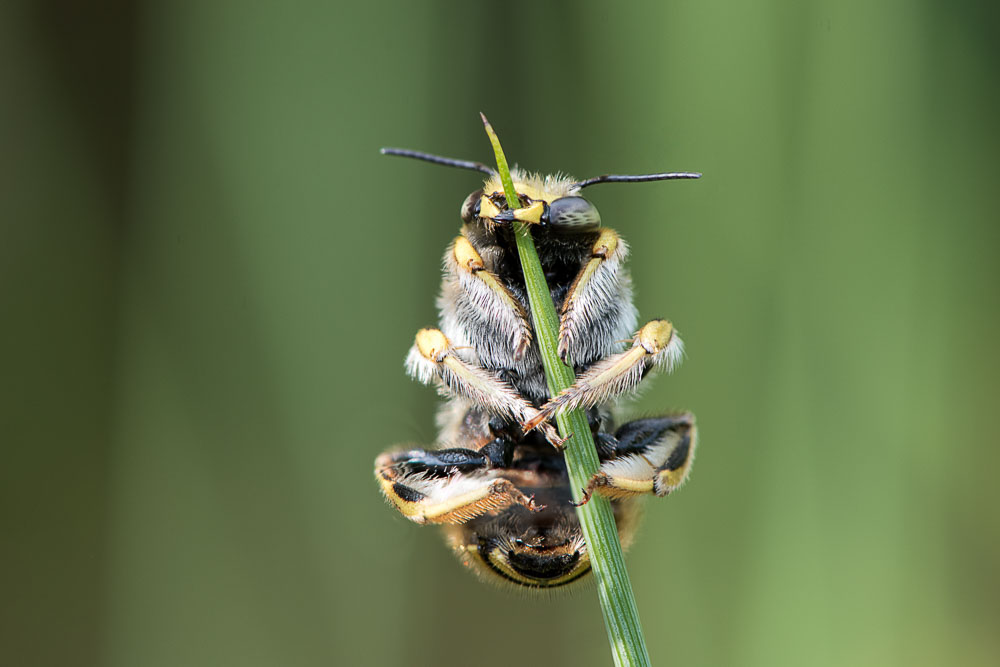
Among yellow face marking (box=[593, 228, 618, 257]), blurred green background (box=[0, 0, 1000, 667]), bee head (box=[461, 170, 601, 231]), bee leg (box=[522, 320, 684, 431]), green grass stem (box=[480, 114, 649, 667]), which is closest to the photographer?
green grass stem (box=[480, 114, 649, 667])

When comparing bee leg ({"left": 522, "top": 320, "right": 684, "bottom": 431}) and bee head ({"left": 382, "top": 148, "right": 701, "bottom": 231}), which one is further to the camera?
bee head ({"left": 382, "top": 148, "right": 701, "bottom": 231})

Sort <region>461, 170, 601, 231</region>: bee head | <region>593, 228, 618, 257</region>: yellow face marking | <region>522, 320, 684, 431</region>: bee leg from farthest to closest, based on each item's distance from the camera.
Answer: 1. <region>593, 228, 618, 257</region>: yellow face marking
2. <region>461, 170, 601, 231</region>: bee head
3. <region>522, 320, 684, 431</region>: bee leg

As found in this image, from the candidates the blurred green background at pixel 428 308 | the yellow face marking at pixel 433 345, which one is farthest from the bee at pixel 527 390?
the blurred green background at pixel 428 308

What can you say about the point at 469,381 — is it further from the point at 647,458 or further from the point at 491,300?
the point at 647,458

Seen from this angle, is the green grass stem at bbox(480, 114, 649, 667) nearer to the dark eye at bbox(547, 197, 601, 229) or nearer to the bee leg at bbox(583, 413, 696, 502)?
the bee leg at bbox(583, 413, 696, 502)

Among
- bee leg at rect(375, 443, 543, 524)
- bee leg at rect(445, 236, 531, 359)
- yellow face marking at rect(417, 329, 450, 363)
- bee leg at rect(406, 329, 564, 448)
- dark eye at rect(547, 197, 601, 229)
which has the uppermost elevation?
dark eye at rect(547, 197, 601, 229)

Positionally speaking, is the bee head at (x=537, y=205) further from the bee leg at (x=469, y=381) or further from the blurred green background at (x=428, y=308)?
the blurred green background at (x=428, y=308)

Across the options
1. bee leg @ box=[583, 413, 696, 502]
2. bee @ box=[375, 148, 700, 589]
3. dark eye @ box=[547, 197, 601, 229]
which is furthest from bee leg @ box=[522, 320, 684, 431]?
dark eye @ box=[547, 197, 601, 229]
